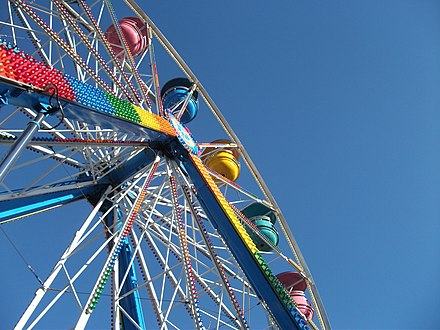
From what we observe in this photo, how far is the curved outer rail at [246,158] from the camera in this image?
11.1m

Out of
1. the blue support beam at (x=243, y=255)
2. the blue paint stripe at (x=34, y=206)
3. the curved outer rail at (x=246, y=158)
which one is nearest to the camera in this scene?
the blue support beam at (x=243, y=255)

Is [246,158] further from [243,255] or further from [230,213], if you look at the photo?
[243,255]

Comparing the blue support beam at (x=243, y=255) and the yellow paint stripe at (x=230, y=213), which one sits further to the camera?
the yellow paint stripe at (x=230, y=213)

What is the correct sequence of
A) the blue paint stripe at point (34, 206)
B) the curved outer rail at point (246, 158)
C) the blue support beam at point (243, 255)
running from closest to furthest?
the blue support beam at point (243, 255), the blue paint stripe at point (34, 206), the curved outer rail at point (246, 158)

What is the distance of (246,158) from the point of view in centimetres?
1201

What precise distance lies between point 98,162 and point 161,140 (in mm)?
1630

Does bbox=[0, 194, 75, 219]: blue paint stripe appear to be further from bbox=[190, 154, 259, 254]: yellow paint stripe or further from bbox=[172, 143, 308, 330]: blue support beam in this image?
bbox=[190, 154, 259, 254]: yellow paint stripe

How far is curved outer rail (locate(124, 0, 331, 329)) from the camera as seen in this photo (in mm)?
11133

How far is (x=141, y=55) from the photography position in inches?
481

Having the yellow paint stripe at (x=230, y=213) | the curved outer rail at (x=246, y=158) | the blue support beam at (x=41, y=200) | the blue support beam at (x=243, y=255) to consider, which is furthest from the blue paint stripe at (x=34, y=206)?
the curved outer rail at (x=246, y=158)

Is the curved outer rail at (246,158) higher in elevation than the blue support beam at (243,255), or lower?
higher

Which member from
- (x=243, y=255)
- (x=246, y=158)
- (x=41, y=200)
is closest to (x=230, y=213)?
(x=243, y=255)

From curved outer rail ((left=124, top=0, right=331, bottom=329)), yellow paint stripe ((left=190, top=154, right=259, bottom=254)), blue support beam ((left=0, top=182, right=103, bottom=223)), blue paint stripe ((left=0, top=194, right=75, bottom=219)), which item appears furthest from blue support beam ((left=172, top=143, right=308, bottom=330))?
curved outer rail ((left=124, top=0, right=331, bottom=329))

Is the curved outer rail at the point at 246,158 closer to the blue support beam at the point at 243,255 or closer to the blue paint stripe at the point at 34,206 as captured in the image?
the blue support beam at the point at 243,255
